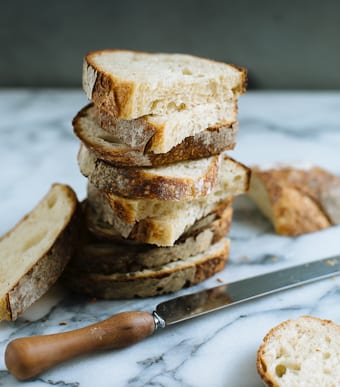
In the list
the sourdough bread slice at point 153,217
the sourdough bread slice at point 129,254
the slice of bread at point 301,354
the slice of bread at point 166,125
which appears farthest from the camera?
the sourdough bread slice at point 129,254

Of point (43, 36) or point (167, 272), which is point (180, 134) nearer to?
point (167, 272)

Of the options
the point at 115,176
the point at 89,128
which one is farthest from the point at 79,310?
the point at 89,128

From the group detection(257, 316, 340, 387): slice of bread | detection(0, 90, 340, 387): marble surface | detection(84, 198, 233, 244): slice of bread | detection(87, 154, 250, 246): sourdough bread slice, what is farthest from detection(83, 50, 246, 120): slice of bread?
detection(257, 316, 340, 387): slice of bread

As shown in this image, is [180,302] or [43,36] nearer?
[180,302]

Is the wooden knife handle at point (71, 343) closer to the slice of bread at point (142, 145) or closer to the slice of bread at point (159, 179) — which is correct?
the slice of bread at point (159, 179)

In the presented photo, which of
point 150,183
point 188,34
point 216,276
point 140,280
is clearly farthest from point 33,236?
point 188,34

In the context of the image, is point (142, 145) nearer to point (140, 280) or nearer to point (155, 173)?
point (155, 173)

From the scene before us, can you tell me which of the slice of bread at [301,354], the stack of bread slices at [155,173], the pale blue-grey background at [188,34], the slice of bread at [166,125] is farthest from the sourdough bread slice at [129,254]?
the pale blue-grey background at [188,34]
